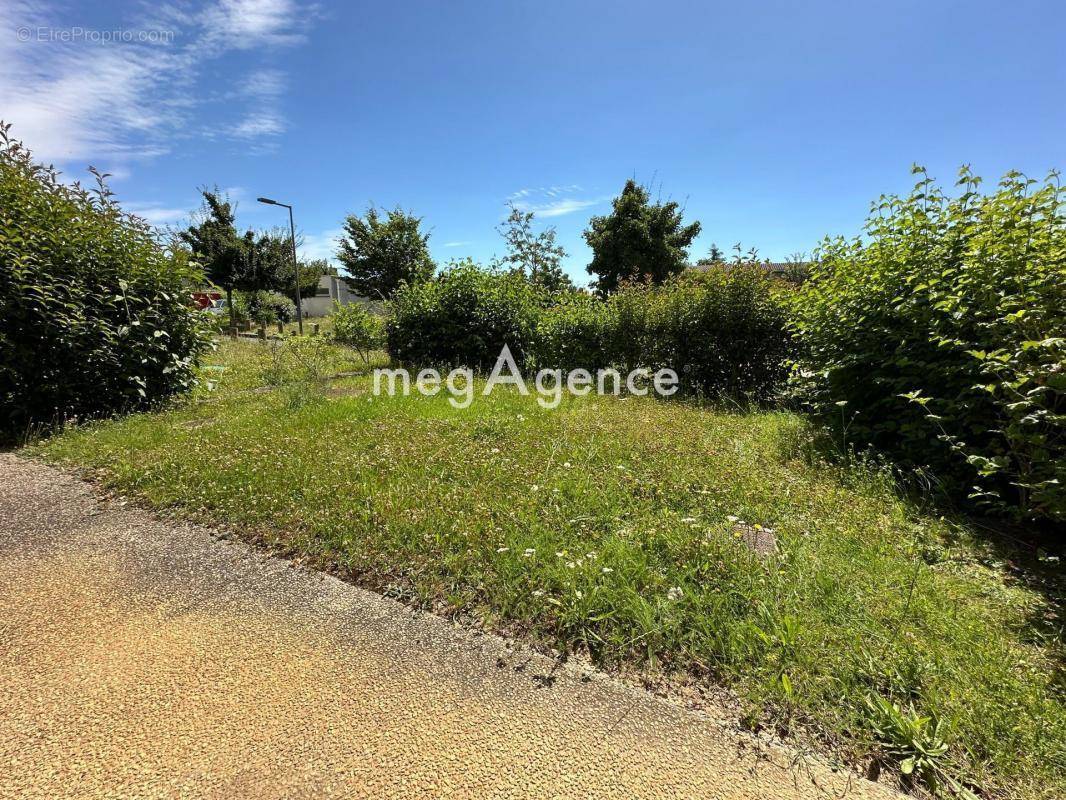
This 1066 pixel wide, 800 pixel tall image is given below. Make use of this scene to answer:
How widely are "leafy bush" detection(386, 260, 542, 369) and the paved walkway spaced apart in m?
7.43

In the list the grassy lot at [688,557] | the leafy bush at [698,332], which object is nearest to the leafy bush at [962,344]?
the grassy lot at [688,557]

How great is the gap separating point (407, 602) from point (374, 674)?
0.47m

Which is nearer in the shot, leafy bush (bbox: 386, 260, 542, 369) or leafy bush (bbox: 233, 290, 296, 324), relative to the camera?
leafy bush (bbox: 386, 260, 542, 369)

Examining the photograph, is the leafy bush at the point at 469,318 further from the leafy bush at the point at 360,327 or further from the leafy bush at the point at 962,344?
the leafy bush at the point at 962,344

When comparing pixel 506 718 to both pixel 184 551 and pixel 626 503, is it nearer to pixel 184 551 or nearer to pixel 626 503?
pixel 626 503

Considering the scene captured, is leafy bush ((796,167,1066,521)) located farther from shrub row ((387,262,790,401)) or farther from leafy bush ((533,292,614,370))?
leafy bush ((533,292,614,370))

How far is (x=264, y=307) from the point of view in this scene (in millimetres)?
21984

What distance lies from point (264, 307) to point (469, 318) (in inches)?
699

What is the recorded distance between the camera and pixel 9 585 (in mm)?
2199

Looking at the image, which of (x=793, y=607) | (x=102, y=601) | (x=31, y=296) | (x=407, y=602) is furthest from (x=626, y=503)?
(x=31, y=296)

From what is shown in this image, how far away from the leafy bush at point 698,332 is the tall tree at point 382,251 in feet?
40.7

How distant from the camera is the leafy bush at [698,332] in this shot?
248 inches

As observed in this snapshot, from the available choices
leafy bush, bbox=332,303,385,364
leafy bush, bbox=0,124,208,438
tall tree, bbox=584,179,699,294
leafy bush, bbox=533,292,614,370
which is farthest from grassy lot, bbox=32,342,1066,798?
tall tree, bbox=584,179,699,294

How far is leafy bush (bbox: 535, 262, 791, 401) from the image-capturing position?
6.31 meters
